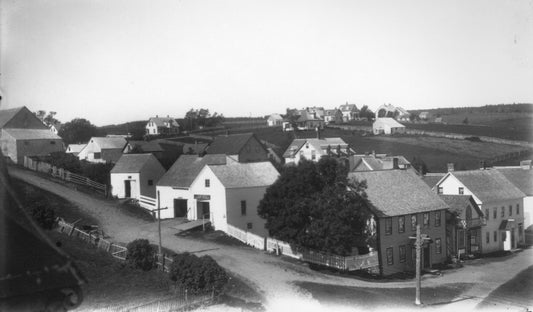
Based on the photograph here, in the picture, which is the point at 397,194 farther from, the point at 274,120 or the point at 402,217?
the point at 274,120

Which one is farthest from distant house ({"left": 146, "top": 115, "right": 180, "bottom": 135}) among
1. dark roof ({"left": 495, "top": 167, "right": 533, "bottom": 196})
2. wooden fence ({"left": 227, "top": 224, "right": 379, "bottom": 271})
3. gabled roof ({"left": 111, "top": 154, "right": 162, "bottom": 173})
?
wooden fence ({"left": 227, "top": 224, "right": 379, "bottom": 271})

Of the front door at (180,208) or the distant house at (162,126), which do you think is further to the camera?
the distant house at (162,126)

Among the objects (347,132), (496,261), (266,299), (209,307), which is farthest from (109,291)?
(347,132)

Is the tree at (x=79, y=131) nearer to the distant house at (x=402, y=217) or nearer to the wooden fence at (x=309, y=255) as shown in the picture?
the wooden fence at (x=309, y=255)

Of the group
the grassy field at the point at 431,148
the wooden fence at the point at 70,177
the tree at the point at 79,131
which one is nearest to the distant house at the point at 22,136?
the wooden fence at the point at 70,177

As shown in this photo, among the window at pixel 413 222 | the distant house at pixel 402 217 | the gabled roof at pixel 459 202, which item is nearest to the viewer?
the distant house at pixel 402 217

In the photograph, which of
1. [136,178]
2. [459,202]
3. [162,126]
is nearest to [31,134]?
[136,178]
